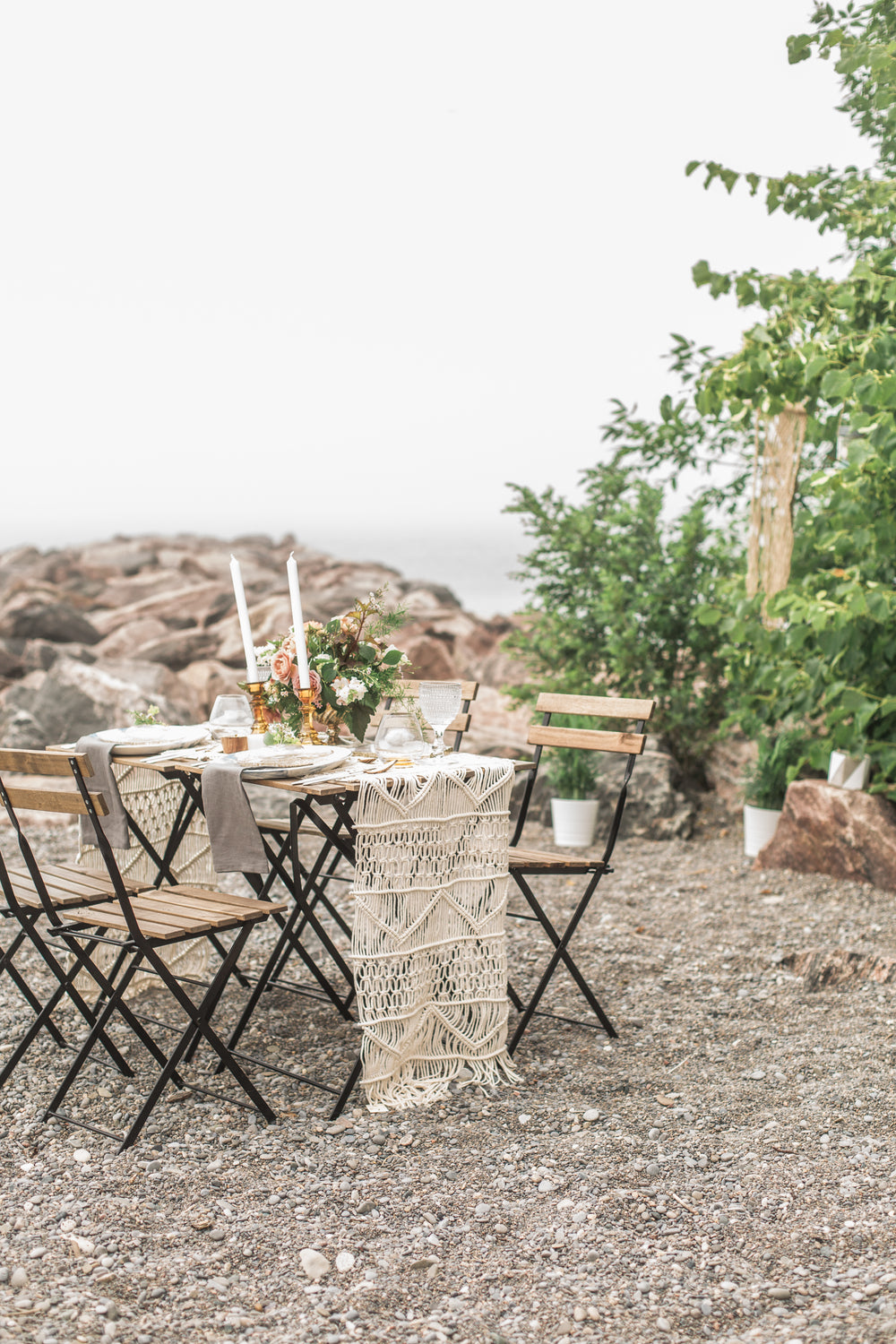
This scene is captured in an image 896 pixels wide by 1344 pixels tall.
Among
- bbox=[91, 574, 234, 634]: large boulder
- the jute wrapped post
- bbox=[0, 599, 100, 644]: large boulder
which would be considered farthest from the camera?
bbox=[91, 574, 234, 634]: large boulder

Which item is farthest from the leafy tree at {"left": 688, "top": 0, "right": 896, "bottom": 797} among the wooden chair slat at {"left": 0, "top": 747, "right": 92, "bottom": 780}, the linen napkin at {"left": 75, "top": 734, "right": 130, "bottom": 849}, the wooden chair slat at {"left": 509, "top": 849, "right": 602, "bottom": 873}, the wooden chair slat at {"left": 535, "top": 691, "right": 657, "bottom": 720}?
the wooden chair slat at {"left": 0, "top": 747, "right": 92, "bottom": 780}

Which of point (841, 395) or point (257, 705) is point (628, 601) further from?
point (257, 705)

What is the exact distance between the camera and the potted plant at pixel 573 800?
5.57 meters

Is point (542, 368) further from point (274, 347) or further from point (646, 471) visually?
point (646, 471)

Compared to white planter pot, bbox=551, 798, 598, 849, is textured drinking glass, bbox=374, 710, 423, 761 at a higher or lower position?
higher

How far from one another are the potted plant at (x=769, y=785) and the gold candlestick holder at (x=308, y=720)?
9.91 ft

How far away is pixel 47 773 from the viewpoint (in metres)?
2.48

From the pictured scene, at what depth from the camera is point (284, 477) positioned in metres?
11.8

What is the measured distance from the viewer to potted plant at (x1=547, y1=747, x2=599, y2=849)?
5574 millimetres

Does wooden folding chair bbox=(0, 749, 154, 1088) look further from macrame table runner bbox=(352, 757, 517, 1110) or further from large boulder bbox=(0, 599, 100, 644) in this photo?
large boulder bbox=(0, 599, 100, 644)

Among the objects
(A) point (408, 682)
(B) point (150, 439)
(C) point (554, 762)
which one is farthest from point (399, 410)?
(A) point (408, 682)

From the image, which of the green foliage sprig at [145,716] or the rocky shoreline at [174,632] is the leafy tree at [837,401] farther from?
the green foliage sprig at [145,716]

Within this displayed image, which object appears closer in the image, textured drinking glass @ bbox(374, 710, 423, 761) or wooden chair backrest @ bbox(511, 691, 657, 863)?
textured drinking glass @ bbox(374, 710, 423, 761)

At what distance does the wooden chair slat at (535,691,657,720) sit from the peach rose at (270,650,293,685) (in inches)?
30.1
